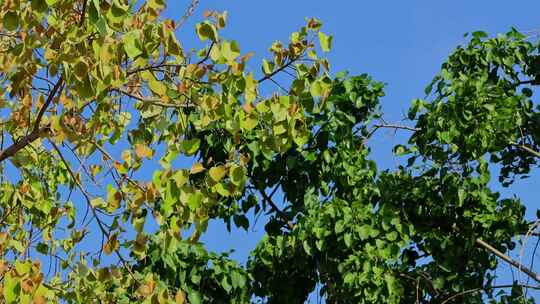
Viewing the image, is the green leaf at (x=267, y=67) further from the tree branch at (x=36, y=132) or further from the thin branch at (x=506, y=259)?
the thin branch at (x=506, y=259)

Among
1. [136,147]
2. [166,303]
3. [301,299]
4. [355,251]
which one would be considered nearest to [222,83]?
[136,147]

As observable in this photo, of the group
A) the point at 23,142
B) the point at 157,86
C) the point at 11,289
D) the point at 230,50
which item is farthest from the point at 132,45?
the point at 11,289

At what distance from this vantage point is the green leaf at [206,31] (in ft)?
15.7

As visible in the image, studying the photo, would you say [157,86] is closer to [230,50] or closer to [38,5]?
[230,50]

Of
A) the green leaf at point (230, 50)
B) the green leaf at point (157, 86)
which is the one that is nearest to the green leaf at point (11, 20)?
the green leaf at point (157, 86)

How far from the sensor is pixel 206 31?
4.82m

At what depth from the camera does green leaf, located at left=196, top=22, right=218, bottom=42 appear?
480 centimetres

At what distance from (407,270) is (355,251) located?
52 centimetres

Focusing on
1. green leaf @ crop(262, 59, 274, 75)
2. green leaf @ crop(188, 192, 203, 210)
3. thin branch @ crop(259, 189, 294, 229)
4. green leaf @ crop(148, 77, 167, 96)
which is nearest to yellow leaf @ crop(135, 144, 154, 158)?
green leaf @ crop(148, 77, 167, 96)

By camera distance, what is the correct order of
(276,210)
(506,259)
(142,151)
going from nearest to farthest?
(142,151), (506,259), (276,210)

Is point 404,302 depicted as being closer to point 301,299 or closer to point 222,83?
point 301,299

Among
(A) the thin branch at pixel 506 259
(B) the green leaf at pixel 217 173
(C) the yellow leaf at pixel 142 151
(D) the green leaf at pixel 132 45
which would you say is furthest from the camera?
(A) the thin branch at pixel 506 259

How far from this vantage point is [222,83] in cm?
483

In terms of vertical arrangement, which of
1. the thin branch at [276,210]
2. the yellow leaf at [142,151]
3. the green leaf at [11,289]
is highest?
the thin branch at [276,210]
